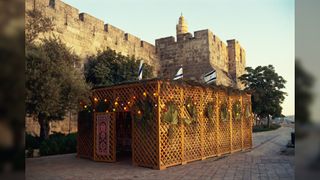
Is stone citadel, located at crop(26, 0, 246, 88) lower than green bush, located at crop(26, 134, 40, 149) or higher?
higher

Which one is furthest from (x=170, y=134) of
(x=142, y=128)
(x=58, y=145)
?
(x=58, y=145)

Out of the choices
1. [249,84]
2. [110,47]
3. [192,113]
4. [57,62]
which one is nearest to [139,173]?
[192,113]

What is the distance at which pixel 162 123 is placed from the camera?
909 cm

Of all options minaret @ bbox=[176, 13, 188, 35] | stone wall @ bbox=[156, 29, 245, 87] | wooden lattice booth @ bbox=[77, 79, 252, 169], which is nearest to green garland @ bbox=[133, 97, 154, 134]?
wooden lattice booth @ bbox=[77, 79, 252, 169]

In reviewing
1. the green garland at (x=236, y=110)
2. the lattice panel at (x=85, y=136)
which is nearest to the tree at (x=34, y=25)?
the lattice panel at (x=85, y=136)

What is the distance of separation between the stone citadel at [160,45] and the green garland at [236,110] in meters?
9.86

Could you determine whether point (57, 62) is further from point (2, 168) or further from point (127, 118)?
point (2, 168)

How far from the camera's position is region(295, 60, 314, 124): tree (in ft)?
5.59

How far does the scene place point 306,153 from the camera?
5.64 feet

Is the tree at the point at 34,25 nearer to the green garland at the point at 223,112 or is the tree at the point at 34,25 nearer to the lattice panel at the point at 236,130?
the green garland at the point at 223,112

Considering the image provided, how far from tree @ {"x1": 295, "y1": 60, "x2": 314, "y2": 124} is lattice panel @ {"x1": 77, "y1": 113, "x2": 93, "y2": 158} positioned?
1009 centimetres

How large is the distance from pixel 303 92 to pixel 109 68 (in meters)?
17.6

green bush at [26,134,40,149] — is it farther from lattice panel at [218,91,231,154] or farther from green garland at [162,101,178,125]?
lattice panel at [218,91,231,154]

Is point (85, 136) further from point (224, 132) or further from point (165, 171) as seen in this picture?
point (224, 132)
